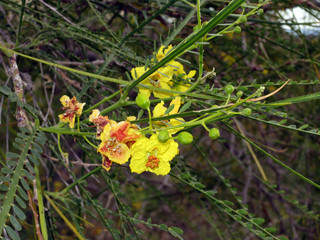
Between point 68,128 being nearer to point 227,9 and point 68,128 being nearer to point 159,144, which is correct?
point 159,144

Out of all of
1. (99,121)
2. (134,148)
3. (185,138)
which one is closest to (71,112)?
(99,121)

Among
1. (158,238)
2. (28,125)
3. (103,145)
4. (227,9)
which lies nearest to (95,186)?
(158,238)

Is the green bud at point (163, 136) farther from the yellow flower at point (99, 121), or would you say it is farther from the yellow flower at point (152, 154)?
the yellow flower at point (99, 121)

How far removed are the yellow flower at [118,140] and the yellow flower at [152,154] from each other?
2 centimetres

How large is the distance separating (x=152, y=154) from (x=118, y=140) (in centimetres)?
8

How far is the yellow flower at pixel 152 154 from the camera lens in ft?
2.42

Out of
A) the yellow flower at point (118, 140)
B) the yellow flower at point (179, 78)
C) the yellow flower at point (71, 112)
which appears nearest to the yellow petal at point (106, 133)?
the yellow flower at point (118, 140)

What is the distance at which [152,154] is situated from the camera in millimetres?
747

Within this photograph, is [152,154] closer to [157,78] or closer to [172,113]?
[172,113]

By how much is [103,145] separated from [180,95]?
Answer: 0.20 meters

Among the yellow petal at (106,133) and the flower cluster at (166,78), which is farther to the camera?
the flower cluster at (166,78)

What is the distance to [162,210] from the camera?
3.70 metres

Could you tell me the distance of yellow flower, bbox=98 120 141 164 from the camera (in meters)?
0.73

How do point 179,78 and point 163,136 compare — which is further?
point 179,78
